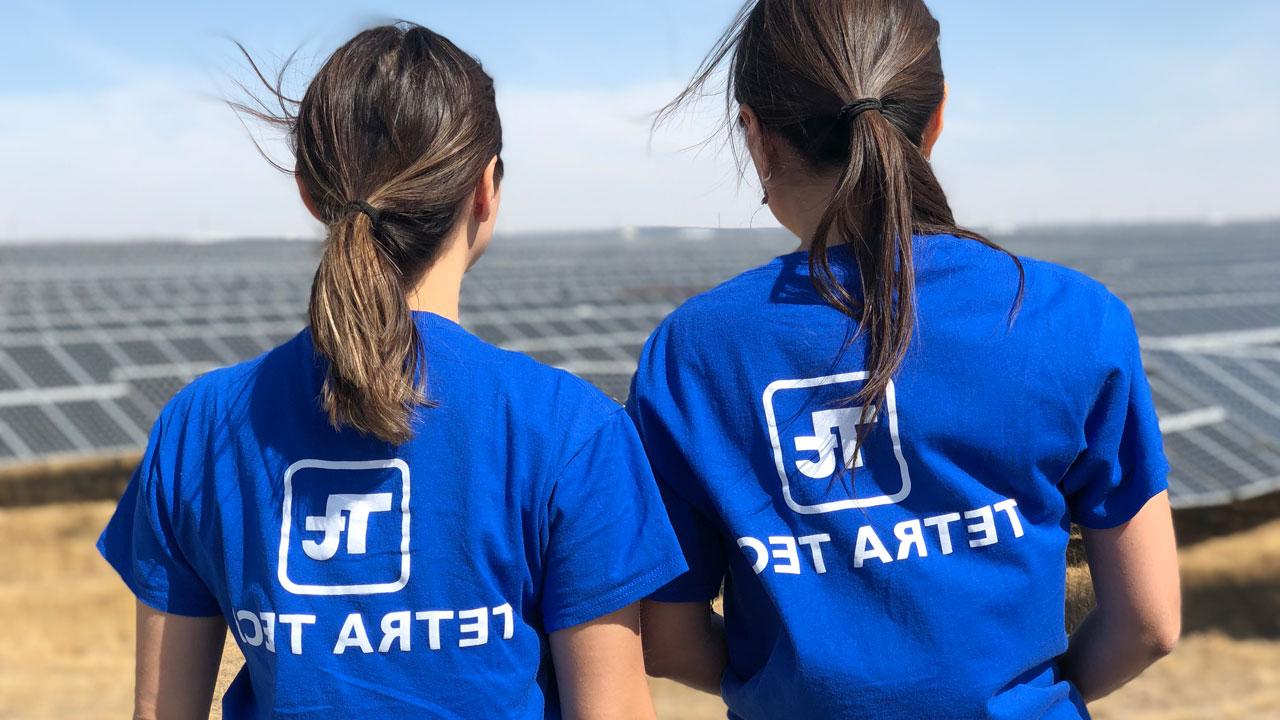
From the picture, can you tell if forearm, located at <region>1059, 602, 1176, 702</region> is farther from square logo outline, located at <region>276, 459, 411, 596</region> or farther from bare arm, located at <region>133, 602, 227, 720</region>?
bare arm, located at <region>133, 602, 227, 720</region>

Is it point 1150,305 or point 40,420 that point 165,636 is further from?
point 1150,305

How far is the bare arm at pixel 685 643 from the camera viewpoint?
185 cm

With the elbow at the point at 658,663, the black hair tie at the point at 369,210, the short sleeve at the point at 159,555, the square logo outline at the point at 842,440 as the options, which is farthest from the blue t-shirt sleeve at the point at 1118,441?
the short sleeve at the point at 159,555

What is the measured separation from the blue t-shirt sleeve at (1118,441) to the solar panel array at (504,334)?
7786 millimetres

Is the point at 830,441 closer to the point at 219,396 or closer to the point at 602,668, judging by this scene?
the point at 602,668

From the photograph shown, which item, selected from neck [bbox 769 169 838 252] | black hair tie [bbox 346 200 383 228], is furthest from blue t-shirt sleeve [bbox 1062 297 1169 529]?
black hair tie [bbox 346 200 383 228]

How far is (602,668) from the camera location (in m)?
1.67

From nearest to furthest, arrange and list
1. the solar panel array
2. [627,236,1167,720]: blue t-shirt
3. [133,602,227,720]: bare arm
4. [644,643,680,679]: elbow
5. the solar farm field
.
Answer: [627,236,1167,720]: blue t-shirt
[133,602,227,720]: bare arm
[644,643,680,679]: elbow
the solar farm field
the solar panel array

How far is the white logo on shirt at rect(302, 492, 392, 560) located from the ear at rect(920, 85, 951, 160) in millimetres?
942

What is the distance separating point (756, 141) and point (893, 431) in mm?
486

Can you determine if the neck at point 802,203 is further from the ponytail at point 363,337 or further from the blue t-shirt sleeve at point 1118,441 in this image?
the ponytail at point 363,337

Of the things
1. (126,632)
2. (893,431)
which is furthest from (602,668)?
(126,632)

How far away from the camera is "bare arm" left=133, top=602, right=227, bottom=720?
1.78m

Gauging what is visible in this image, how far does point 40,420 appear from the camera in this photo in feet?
35.4
